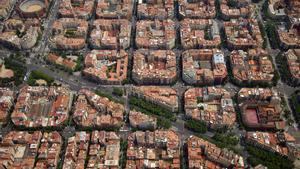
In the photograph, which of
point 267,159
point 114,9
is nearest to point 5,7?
point 114,9

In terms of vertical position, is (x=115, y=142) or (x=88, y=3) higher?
(x=88, y=3)

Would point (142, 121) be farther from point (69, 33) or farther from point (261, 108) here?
point (69, 33)

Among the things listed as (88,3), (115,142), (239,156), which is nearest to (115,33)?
(88,3)

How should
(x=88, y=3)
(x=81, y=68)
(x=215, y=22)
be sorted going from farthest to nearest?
(x=88, y=3) < (x=215, y=22) < (x=81, y=68)

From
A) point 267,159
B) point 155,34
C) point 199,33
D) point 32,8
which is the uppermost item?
point 199,33

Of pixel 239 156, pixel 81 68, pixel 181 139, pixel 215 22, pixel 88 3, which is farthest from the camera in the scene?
pixel 88 3

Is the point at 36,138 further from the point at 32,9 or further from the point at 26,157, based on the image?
the point at 32,9

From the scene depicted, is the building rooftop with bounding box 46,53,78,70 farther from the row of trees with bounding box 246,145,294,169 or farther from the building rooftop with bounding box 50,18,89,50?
the row of trees with bounding box 246,145,294,169
